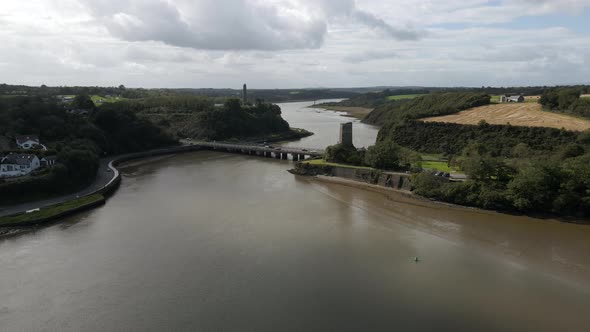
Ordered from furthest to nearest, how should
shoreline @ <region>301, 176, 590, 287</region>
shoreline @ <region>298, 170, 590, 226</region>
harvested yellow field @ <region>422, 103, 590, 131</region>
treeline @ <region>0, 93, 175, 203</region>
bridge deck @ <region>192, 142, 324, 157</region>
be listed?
→ bridge deck @ <region>192, 142, 324, 157</region>
harvested yellow field @ <region>422, 103, 590, 131</region>
treeline @ <region>0, 93, 175, 203</region>
shoreline @ <region>298, 170, 590, 226</region>
shoreline @ <region>301, 176, 590, 287</region>

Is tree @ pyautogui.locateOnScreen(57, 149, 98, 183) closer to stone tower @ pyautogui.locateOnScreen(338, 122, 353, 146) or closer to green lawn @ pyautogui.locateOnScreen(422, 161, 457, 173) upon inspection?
stone tower @ pyautogui.locateOnScreen(338, 122, 353, 146)

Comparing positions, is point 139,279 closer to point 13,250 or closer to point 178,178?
point 13,250

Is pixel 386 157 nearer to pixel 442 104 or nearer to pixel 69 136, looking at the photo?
pixel 69 136

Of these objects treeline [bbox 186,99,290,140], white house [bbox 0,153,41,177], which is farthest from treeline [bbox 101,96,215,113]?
white house [bbox 0,153,41,177]

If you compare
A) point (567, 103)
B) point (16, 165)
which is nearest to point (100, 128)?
point (16, 165)

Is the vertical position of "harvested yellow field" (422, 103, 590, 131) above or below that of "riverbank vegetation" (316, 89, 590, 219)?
above

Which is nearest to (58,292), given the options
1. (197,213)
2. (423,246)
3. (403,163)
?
(197,213)
